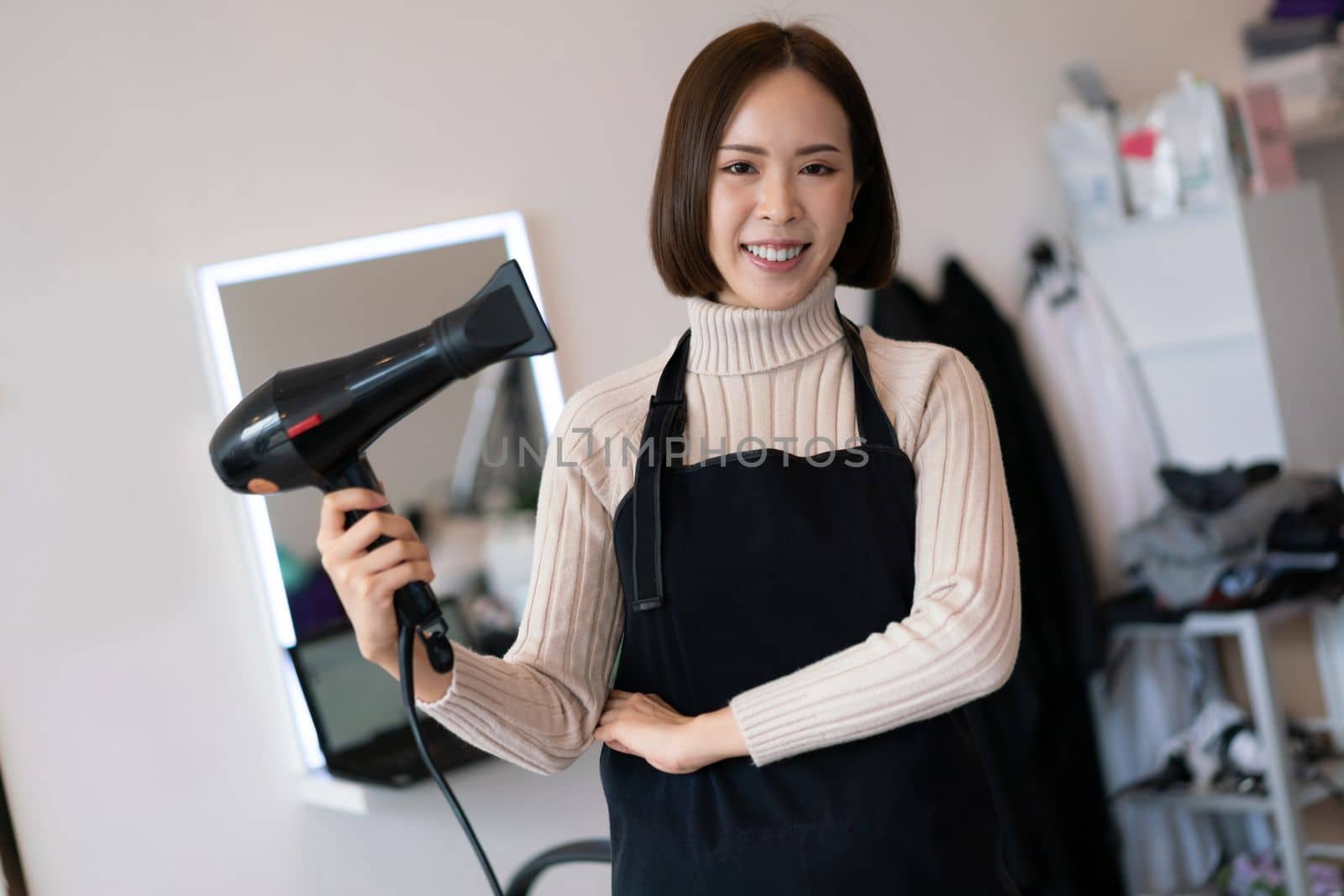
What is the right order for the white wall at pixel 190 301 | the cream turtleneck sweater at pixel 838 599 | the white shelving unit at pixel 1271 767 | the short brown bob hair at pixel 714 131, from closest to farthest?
the cream turtleneck sweater at pixel 838 599, the short brown bob hair at pixel 714 131, the white wall at pixel 190 301, the white shelving unit at pixel 1271 767

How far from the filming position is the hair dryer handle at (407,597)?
973 millimetres

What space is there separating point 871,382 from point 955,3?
2123 millimetres

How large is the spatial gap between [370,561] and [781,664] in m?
0.38

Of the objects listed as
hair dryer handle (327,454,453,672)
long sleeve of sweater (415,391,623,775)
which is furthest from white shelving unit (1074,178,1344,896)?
hair dryer handle (327,454,453,672)

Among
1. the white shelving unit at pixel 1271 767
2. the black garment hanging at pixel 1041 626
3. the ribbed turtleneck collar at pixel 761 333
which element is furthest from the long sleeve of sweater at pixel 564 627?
the white shelving unit at pixel 1271 767

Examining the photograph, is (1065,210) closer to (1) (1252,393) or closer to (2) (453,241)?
(1) (1252,393)

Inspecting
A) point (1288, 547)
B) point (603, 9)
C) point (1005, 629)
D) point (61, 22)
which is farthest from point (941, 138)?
point (1005, 629)

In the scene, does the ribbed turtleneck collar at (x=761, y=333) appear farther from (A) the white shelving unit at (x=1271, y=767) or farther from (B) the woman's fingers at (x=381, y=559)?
(A) the white shelving unit at (x=1271, y=767)

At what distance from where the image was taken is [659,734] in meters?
1.09

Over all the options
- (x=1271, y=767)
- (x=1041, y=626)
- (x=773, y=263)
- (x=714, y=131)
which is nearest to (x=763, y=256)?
(x=773, y=263)

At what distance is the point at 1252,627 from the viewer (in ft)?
8.61

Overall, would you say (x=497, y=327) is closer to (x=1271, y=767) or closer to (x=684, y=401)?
(x=684, y=401)

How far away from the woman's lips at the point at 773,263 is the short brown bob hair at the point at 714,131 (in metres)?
0.04

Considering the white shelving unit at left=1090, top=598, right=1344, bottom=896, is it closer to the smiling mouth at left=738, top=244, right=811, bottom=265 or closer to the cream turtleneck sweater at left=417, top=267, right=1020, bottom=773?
the cream turtleneck sweater at left=417, top=267, right=1020, bottom=773
